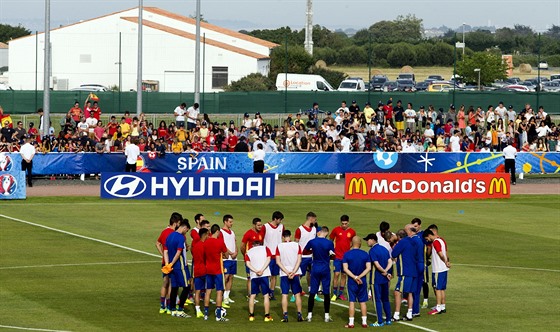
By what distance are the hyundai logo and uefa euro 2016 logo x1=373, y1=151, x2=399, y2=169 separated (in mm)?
11239

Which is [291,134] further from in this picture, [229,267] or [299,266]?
[299,266]

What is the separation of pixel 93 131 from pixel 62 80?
136 feet

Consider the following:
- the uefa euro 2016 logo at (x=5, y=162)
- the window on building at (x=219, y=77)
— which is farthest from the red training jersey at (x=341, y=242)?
the window on building at (x=219, y=77)

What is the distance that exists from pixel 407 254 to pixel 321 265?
172 centimetres

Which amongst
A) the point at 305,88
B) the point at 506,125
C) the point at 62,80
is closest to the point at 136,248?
the point at 506,125

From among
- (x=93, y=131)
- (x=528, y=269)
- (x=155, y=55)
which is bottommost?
(x=528, y=269)

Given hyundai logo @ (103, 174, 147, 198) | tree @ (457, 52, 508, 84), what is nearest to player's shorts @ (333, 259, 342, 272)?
hyundai logo @ (103, 174, 147, 198)

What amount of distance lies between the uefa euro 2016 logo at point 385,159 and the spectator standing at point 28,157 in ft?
47.4

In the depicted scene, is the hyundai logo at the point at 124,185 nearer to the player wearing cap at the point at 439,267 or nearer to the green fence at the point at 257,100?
the player wearing cap at the point at 439,267

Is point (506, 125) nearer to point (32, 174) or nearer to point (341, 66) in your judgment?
point (32, 174)

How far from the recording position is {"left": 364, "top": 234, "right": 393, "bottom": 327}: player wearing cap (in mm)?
21297

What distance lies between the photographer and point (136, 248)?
31.2 m

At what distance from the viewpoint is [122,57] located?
291 ft

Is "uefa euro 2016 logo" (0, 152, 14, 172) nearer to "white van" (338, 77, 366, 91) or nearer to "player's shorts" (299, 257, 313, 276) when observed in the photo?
"player's shorts" (299, 257, 313, 276)
